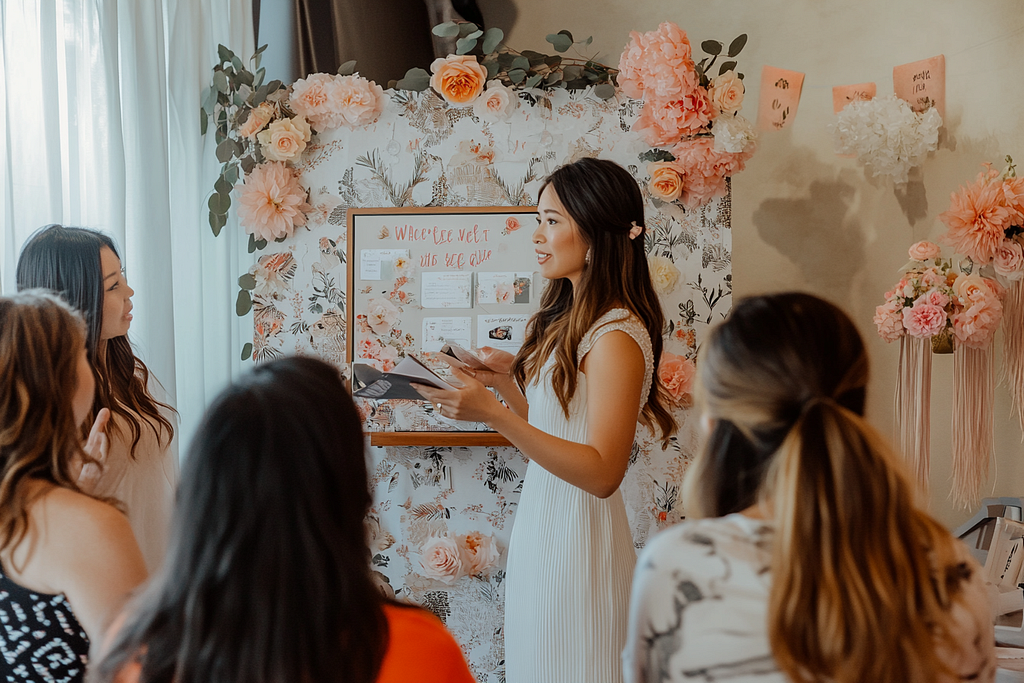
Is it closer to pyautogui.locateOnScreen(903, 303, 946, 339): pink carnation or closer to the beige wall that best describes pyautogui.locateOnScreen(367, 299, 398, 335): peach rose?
the beige wall

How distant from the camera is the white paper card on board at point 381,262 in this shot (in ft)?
7.99

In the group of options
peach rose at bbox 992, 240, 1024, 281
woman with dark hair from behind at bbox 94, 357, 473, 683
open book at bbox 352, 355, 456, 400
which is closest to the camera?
woman with dark hair from behind at bbox 94, 357, 473, 683

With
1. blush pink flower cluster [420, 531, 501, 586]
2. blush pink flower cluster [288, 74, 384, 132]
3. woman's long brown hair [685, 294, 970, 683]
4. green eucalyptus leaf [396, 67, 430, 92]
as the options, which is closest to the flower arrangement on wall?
blush pink flower cluster [420, 531, 501, 586]

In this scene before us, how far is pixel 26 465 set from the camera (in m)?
1.03

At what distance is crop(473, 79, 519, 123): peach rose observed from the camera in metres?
2.38

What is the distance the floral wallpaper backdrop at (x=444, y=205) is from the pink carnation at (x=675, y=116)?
33 mm

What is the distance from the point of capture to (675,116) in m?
2.23

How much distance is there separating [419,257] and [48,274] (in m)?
1.03

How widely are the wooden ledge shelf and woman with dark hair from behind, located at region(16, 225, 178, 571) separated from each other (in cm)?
74

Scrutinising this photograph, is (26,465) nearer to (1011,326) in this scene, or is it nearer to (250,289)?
(250,289)

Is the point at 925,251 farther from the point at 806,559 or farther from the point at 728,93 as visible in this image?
the point at 806,559

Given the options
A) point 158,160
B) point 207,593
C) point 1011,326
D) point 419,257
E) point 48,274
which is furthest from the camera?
point 419,257

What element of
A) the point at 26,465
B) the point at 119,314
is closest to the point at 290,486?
the point at 26,465

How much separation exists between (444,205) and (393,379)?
100 centimetres
